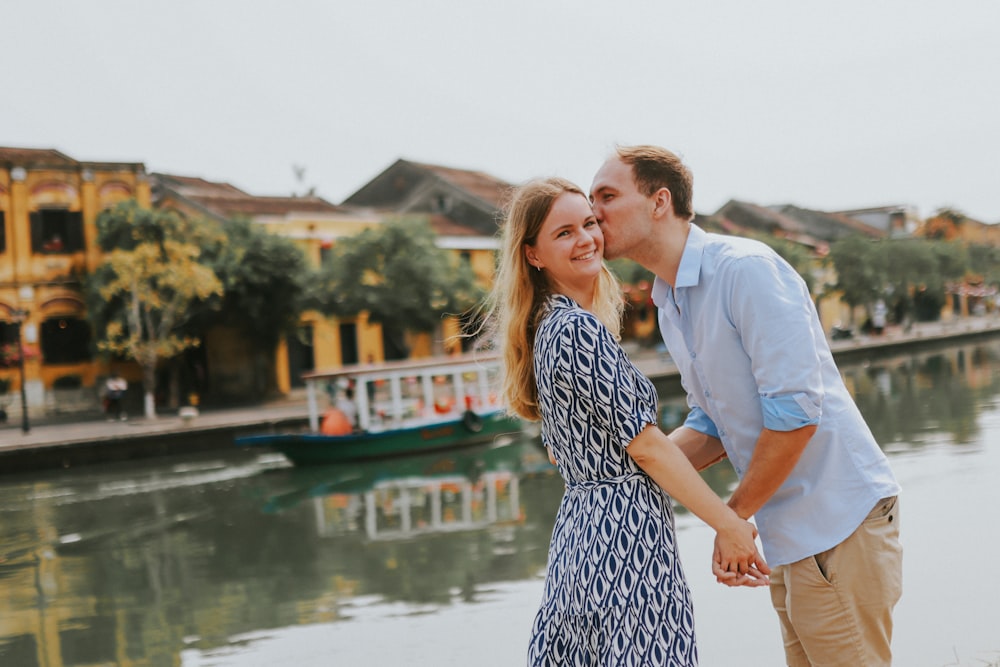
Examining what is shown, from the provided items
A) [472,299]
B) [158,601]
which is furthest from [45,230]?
[158,601]

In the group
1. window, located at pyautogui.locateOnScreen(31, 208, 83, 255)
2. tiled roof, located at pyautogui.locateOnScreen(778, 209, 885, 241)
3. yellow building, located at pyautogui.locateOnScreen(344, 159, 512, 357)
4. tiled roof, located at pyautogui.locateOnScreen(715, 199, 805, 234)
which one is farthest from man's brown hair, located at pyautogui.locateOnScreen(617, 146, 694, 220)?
tiled roof, located at pyautogui.locateOnScreen(778, 209, 885, 241)

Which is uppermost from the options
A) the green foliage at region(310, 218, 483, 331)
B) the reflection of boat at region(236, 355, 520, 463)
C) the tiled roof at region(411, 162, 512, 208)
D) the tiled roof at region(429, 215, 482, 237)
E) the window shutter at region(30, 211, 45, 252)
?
the tiled roof at region(411, 162, 512, 208)

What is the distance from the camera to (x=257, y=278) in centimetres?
2269

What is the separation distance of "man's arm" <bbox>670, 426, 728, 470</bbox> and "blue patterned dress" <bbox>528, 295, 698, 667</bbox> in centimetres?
28

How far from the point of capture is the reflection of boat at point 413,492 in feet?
33.8

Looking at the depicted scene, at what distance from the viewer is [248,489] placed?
13.2 meters

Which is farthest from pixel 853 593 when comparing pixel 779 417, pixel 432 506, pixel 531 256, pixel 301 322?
pixel 301 322

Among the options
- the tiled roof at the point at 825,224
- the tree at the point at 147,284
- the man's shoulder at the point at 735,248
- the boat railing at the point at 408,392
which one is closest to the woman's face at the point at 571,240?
the man's shoulder at the point at 735,248

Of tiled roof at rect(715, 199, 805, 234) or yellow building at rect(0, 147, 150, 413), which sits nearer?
yellow building at rect(0, 147, 150, 413)

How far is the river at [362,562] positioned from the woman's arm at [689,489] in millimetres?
2496

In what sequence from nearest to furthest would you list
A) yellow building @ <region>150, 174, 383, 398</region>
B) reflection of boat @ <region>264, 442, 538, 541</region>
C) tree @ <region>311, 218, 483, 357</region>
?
1. reflection of boat @ <region>264, 442, 538, 541</region>
2. tree @ <region>311, 218, 483, 357</region>
3. yellow building @ <region>150, 174, 383, 398</region>

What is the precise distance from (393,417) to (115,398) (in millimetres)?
7476

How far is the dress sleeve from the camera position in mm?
1778

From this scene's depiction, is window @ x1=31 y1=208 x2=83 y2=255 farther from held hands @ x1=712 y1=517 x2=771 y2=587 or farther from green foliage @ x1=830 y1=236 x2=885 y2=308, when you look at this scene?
green foliage @ x1=830 y1=236 x2=885 y2=308
